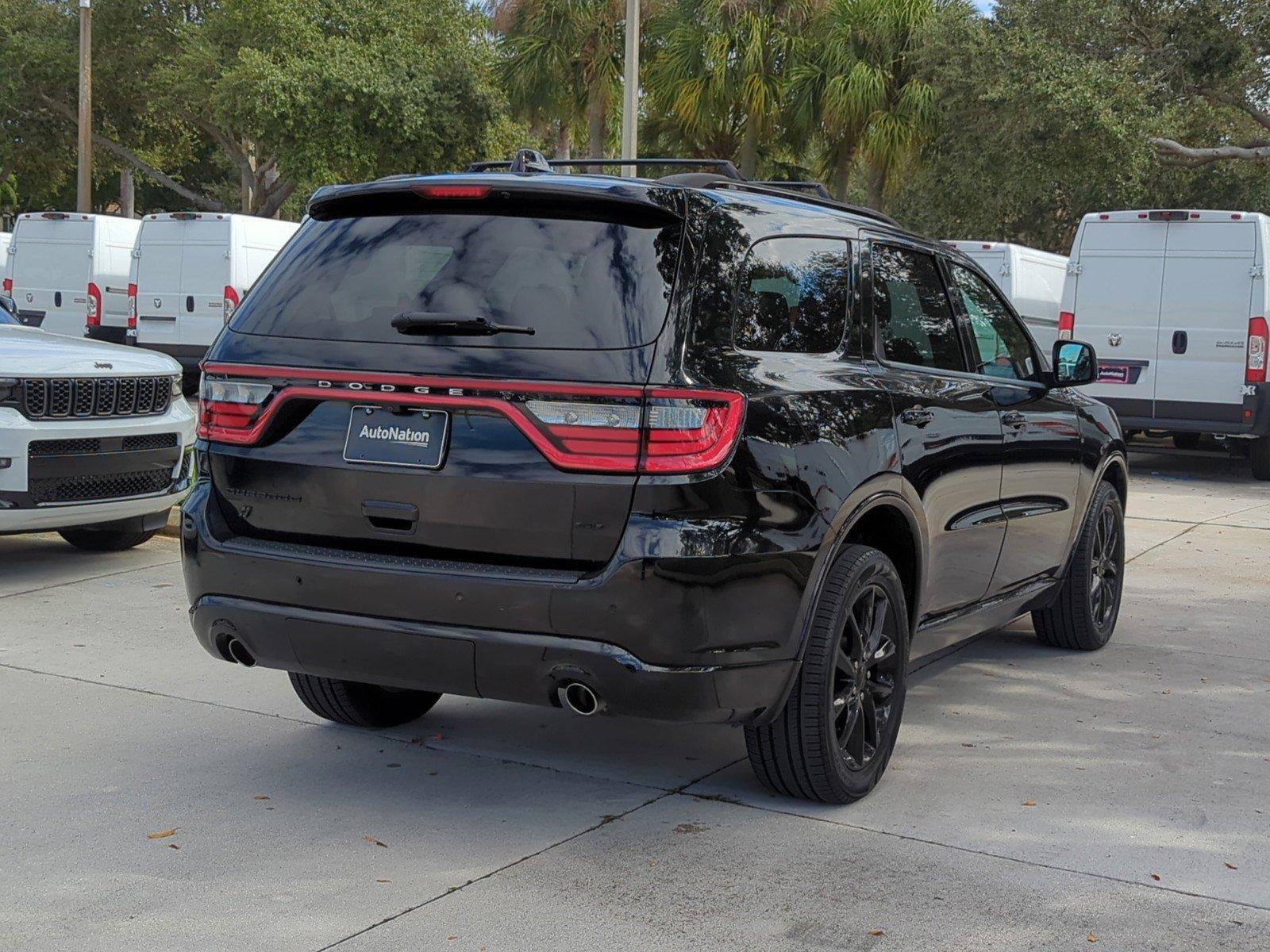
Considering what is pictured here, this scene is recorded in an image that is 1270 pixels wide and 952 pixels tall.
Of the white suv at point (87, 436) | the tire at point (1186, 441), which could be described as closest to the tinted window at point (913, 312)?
the white suv at point (87, 436)

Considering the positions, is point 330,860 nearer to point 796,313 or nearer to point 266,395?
point 266,395

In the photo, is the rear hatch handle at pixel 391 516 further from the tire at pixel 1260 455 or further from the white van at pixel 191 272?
the white van at pixel 191 272

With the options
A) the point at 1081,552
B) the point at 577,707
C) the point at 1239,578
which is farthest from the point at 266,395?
the point at 1239,578

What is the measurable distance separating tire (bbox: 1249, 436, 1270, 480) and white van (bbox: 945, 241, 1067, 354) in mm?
3186

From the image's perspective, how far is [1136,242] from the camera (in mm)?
15039

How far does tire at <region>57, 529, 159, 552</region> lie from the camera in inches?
361

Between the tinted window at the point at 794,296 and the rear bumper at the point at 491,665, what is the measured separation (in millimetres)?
939

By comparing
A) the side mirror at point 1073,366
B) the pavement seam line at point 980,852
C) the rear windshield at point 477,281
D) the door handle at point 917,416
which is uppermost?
the rear windshield at point 477,281

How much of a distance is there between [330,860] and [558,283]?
1684 mm

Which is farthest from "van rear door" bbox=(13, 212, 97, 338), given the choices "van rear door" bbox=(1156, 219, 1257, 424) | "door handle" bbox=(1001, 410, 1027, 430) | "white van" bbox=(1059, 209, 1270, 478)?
"door handle" bbox=(1001, 410, 1027, 430)

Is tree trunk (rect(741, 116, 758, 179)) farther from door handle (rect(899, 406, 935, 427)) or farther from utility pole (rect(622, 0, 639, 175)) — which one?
door handle (rect(899, 406, 935, 427))

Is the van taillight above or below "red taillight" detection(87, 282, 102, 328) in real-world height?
below

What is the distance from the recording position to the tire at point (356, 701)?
541 cm

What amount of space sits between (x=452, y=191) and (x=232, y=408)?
91 centimetres
